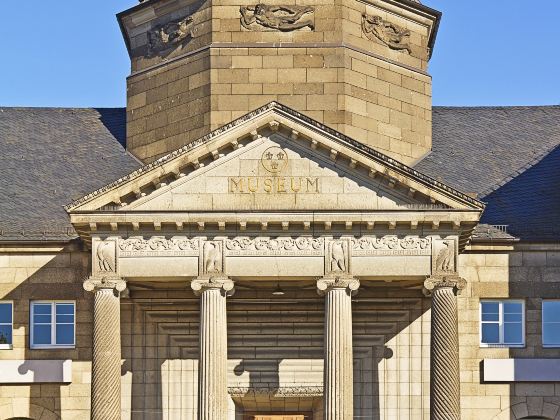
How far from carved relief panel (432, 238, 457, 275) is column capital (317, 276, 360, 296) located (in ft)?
6.43

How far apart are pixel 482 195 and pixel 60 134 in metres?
13.1

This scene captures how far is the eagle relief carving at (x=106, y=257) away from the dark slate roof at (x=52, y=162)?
11.6 ft

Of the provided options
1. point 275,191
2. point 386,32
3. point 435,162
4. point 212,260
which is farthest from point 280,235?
point 386,32

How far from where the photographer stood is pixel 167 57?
50375mm

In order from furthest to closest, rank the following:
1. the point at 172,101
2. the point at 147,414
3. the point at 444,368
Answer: the point at 172,101, the point at 147,414, the point at 444,368

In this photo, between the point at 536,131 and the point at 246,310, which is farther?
the point at 536,131

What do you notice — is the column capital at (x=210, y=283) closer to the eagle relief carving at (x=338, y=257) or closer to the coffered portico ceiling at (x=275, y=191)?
the coffered portico ceiling at (x=275, y=191)

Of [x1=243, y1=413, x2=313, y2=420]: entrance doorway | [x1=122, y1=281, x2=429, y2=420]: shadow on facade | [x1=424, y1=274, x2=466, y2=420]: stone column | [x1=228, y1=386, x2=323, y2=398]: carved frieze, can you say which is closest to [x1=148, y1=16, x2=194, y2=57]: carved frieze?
[x1=122, y1=281, x2=429, y2=420]: shadow on facade

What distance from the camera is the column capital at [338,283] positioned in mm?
42188

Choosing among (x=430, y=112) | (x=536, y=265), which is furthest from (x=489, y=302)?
(x=430, y=112)

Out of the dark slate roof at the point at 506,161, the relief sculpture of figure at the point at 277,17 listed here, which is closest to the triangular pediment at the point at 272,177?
the dark slate roof at the point at 506,161

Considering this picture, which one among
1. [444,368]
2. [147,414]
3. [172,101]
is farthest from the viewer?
[172,101]

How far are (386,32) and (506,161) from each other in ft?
16.7

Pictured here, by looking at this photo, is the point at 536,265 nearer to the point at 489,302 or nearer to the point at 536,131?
the point at 489,302
